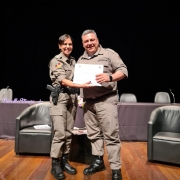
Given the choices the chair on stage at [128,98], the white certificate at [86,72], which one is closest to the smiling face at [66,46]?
the white certificate at [86,72]

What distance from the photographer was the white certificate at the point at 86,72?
234 cm

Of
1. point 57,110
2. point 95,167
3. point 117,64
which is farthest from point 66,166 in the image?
point 117,64

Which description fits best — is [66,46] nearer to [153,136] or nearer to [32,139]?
[32,139]

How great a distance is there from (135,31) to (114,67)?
471cm

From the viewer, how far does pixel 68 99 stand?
2.61 metres

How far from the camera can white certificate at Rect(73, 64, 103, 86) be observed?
234cm

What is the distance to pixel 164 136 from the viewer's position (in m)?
3.19

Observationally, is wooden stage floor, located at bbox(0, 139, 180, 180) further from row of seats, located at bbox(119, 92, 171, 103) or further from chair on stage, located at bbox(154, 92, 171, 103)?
chair on stage, located at bbox(154, 92, 171, 103)

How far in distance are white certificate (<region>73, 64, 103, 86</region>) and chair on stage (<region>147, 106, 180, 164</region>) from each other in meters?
1.29

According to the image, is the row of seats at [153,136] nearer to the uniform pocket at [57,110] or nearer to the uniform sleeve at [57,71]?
the uniform pocket at [57,110]

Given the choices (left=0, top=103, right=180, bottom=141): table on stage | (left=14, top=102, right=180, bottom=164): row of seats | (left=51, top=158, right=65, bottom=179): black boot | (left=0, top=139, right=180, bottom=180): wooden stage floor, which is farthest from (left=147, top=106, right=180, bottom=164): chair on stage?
(left=51, top=158, right=65, bottom=179): black boot

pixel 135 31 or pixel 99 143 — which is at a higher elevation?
pixel 135 31

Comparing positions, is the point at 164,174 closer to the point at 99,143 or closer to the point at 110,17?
the point at 99,143

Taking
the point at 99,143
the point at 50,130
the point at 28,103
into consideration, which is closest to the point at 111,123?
the point at 99,143
